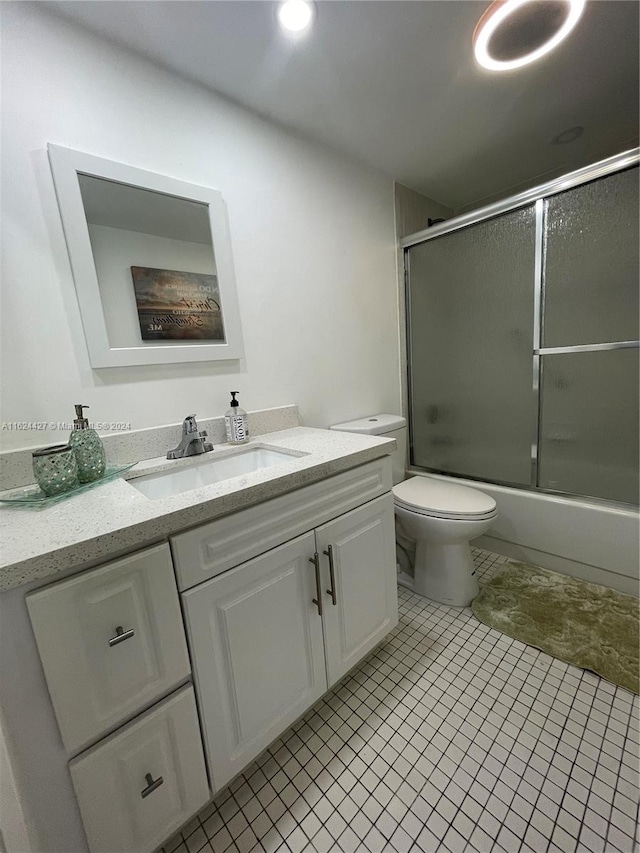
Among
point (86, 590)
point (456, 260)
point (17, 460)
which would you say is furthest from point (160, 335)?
point (456, 260)

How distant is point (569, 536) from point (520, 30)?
189cm

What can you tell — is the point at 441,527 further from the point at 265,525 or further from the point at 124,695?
the point at 124,695

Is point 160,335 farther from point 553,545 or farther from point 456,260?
point 553,545

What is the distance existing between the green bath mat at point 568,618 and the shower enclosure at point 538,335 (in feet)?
1.40

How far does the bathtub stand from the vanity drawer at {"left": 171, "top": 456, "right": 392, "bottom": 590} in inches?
42.1

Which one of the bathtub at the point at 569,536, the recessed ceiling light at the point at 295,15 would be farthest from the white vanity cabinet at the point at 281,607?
the recessed ceiling light at the point at 295,15

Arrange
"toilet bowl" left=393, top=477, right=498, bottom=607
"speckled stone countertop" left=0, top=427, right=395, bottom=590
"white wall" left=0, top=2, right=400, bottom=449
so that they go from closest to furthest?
"speckled stone countertop" left=0, top=427, right=395, bottom=590, "white wall" left=0, top=2, right=400, bottom=449, "toilet bowl" left=393, top=477, right=498, bottom=607

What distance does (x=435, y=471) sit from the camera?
2150 mm

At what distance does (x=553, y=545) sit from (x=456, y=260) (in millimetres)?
1541

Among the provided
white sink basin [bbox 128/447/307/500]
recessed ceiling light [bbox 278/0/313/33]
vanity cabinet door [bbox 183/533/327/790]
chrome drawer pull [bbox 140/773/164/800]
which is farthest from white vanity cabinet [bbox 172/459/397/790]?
recessed ceiling light [bbox 278/0/313/33]

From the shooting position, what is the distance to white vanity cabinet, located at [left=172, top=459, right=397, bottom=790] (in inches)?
30.2

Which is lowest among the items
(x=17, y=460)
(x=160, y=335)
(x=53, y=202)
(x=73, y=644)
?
(x=73, y=644)

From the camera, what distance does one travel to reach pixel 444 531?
143cm

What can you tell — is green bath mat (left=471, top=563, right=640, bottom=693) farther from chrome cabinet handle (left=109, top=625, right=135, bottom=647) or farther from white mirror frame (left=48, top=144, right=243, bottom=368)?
white mirror frame (left=48, top=144, right=243, bottom=368)
